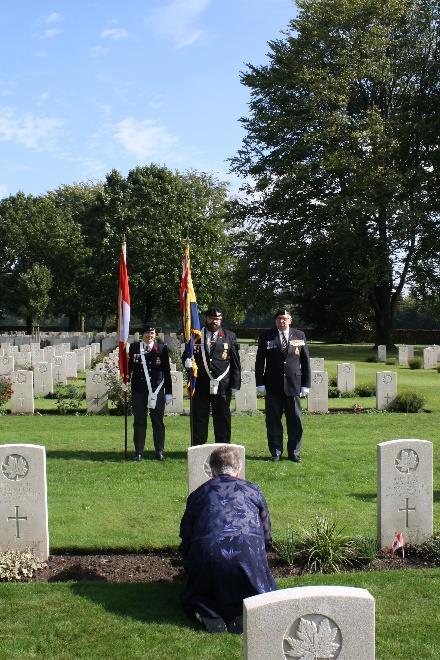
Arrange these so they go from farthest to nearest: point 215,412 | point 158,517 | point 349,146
Answer: point 349,146 < point 215,412 < point 158,517

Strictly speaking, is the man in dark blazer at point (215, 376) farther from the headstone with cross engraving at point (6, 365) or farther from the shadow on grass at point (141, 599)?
the headstone with cross engraving at point (6, 365)

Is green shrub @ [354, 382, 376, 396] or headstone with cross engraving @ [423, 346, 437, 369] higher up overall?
headstone with cross engraving @ [423, 346, 437, 369]

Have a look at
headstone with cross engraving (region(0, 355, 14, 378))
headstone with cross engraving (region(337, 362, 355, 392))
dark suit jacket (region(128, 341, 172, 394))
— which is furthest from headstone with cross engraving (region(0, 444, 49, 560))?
headstone with cross engraving (region(0, 355, 14, 378))

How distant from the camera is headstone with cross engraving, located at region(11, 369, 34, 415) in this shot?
16.1 meters

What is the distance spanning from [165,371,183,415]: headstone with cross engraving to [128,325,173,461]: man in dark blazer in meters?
3.98

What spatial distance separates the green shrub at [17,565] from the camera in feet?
21.7

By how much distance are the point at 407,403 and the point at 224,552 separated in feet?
39.9

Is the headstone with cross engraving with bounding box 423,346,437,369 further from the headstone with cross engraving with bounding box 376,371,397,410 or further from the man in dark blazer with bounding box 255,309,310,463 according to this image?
the man in dark blazer with bounding box 255,309,310,463

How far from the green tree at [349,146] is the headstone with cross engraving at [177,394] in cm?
2110

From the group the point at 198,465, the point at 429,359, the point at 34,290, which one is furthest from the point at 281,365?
the point at 34,290

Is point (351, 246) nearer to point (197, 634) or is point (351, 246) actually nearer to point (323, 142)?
Result: point (323, 142)

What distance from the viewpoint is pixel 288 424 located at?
37.0 ft

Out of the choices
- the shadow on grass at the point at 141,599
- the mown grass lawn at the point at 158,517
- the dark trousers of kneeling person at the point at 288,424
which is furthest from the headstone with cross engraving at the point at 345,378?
the shadow on grass at the point at 141,599

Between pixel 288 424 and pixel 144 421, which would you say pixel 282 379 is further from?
pixel 144 421
